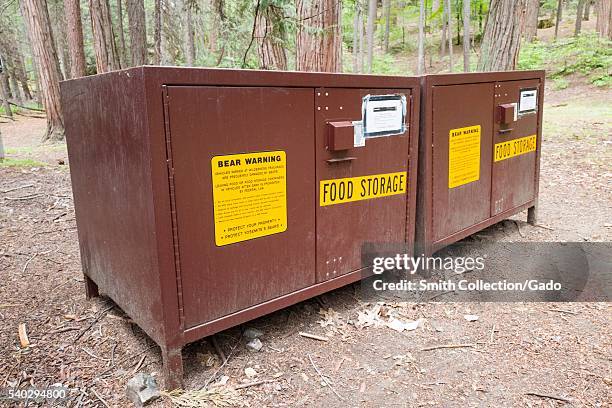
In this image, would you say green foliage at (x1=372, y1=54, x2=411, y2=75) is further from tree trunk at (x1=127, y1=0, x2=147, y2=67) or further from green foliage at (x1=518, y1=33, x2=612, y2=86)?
tree trunk at (x1=127, y1=0, x2=147, y2=67)

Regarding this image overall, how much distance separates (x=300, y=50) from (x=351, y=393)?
167 inches

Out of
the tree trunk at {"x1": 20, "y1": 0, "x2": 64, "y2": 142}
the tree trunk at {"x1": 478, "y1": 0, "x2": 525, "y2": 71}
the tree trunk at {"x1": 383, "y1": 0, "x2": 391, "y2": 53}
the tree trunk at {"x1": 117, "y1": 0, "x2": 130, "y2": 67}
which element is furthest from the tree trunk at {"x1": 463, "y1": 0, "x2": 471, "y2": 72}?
the tree trunk at {"x1": 20, "y1": 0, "x2": 64, "y2": 142}

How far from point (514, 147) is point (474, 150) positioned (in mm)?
755

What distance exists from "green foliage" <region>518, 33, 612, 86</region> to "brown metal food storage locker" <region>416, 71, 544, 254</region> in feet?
44.2

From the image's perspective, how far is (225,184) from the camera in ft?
7.58

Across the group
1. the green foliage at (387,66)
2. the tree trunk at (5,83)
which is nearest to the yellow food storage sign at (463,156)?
the tree trunk at (5,83)

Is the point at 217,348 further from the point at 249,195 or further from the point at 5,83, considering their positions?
the point at 5,83

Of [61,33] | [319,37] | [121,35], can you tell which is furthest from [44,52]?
[61,33]

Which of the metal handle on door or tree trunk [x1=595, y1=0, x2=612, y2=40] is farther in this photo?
tree trunk [x1=595, y1=0, x2=612, y2=40]

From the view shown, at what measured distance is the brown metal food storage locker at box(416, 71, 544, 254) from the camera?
337 centimetres

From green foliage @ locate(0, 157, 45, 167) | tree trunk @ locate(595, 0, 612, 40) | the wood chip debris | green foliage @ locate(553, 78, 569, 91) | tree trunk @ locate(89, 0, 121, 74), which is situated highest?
tree trunk @ locate(595, 0, 612, 40)

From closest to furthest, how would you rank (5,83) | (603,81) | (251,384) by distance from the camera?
(251,384) → (603,81) → (5,83)

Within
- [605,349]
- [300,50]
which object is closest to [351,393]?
[605,349]

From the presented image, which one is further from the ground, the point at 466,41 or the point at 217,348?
the point at 466,41
